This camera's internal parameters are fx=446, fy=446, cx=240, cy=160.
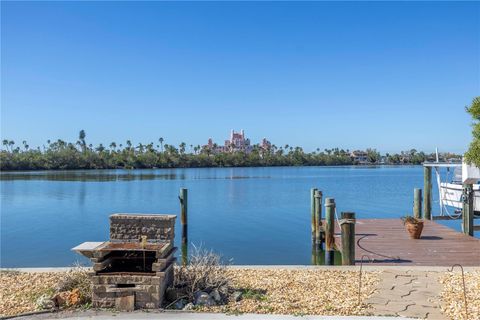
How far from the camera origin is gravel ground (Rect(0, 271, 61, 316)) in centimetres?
656

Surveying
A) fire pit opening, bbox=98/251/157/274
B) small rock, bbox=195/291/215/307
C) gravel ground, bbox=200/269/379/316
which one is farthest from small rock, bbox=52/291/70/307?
gravel ground, bbox=200/269/379/316

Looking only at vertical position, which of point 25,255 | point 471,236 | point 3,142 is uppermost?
point 3,142

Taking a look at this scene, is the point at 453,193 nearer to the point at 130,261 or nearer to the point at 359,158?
the point at 130,261

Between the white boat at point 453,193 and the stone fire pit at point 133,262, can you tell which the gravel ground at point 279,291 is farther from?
the white boat at point 453,193

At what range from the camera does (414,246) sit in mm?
12234

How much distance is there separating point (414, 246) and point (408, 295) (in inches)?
229

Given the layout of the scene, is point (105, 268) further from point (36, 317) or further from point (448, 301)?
point (448, 301)

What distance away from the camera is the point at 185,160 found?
417 feet

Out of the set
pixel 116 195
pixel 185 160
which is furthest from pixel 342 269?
pixel 185 160

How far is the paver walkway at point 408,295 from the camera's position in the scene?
6.03 meters

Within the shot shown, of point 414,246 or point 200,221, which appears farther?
point 200,221

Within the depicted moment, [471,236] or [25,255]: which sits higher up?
[471,236]

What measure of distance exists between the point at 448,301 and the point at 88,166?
362ft

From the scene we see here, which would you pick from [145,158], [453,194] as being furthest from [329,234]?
[145,158]
